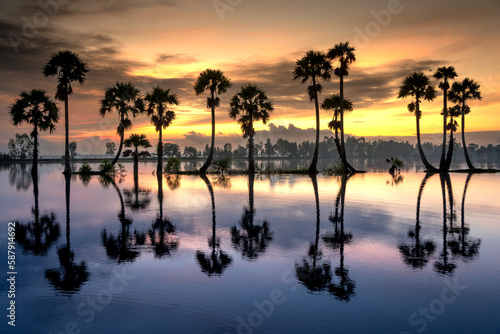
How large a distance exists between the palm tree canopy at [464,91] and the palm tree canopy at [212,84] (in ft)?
110

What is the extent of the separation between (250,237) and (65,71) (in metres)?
44.2

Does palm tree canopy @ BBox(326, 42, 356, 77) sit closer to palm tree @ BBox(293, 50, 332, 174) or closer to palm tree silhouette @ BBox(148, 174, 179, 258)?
palm tree @ BBox(293, 50, 332, 174)

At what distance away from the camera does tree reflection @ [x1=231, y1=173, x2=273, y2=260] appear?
10.4 metres

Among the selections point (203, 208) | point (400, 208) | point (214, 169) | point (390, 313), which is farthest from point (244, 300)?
point (214, 169)

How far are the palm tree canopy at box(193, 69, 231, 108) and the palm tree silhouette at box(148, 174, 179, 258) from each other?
34825 millimetres

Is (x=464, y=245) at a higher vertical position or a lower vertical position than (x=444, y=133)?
lower

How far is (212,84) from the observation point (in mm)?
48688

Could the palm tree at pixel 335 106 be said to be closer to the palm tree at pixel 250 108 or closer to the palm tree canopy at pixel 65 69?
the palm tree at pixel 250 108

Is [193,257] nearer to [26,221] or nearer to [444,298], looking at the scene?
[444,298]

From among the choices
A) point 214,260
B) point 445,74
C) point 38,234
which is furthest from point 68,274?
point 445,74

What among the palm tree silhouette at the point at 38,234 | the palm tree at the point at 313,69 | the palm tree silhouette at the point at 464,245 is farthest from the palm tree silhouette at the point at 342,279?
the palm tree at the point at 313,69

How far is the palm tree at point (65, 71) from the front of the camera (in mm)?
46469

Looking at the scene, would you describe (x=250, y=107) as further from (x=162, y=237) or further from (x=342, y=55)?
(x=162, y=237)

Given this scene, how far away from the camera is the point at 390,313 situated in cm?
636
